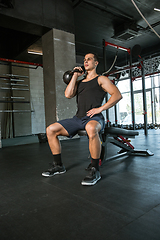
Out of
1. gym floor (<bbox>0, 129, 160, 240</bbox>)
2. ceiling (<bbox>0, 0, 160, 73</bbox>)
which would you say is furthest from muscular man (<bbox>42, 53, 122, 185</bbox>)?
ceiling (<bbox>0, 0, 160, 73</bbox>)

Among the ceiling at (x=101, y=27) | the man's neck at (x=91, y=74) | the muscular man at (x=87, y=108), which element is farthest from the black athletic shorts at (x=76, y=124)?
the ceiling at (x=101, y=27)

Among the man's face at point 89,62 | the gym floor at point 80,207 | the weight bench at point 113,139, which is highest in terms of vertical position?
the man's face at point 89,62

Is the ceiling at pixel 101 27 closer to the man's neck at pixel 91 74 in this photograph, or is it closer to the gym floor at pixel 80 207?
the man's neck at pixel 91 74

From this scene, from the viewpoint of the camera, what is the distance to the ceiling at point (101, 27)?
495cm

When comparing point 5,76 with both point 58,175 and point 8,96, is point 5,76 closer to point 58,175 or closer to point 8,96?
point 8,96

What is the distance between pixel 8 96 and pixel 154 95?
6.61m

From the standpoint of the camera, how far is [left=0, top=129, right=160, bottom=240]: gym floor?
808mm

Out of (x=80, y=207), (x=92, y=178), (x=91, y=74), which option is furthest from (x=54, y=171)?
(x=91, y=74)

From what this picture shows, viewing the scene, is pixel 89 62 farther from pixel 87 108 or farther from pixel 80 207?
pixel 80 207

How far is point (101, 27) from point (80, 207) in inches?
246

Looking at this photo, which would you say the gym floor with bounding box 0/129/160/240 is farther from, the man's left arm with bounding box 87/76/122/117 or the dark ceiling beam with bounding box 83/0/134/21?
the dark ceiling beam with bounding box 83/0/134/21

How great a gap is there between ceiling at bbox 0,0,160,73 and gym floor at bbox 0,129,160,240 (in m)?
4.23

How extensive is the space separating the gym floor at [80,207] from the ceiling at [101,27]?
4.23 metres

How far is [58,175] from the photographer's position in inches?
68.1
